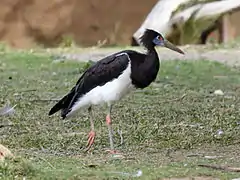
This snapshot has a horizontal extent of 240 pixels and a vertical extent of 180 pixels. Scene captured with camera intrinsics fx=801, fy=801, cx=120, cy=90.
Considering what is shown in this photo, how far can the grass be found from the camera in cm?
425

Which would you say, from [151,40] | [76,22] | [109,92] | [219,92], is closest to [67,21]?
[76,22]

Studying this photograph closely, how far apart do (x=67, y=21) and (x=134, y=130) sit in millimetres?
8687

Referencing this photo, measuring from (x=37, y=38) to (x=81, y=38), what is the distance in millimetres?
780

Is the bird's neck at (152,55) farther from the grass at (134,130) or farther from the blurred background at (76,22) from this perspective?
the blurred background at (76,22)

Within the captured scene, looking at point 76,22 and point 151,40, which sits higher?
point 151,40

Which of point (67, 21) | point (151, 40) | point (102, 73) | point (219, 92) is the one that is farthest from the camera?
point (67, 21)

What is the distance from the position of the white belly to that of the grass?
290mm

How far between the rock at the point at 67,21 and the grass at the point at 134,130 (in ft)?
16.2

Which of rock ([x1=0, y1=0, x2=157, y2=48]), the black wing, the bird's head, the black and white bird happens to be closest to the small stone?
the bird's head

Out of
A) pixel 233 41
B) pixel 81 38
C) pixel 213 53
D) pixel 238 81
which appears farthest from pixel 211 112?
pixel 81 38

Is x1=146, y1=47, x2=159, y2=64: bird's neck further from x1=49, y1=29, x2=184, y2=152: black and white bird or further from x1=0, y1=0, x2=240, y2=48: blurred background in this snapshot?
x1=0, y1=0, x2=240, y2=48: blurred background

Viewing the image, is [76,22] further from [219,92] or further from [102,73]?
[102,73]

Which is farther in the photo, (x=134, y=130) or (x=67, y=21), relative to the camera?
(x=67, y=21)

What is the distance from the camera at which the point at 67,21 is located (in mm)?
14117
